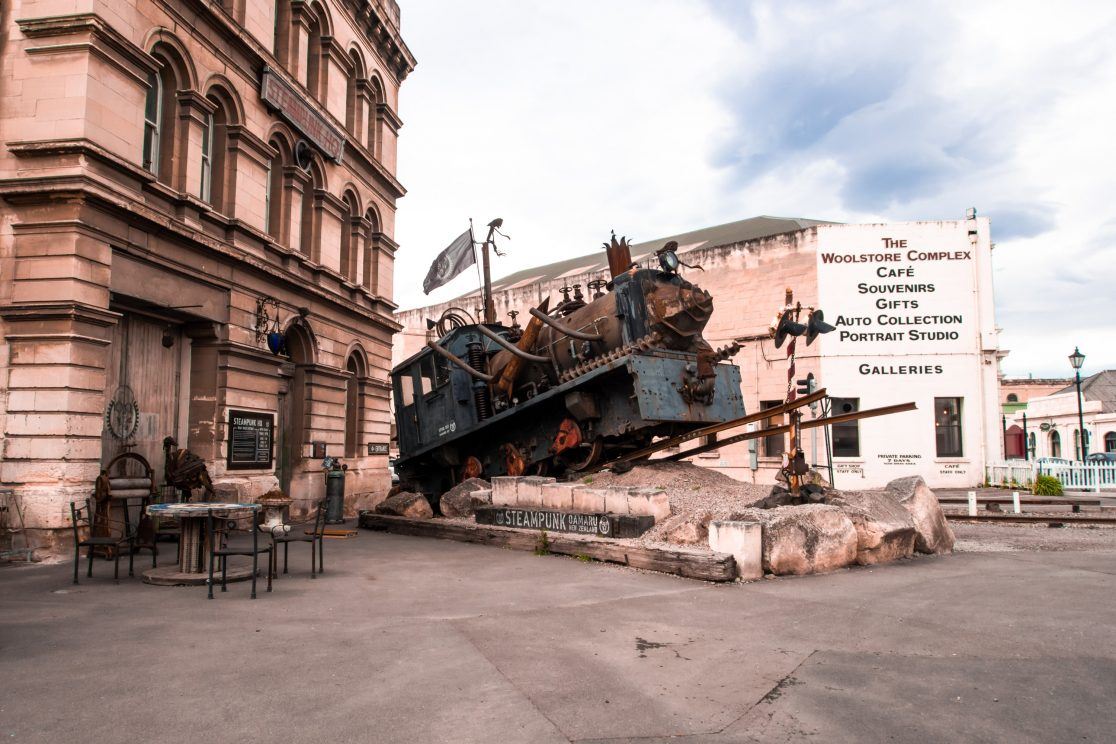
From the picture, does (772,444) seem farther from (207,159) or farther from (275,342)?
(207,159)

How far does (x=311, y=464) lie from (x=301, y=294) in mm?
3584

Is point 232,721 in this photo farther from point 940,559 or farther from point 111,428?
point 111,428

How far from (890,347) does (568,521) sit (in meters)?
17.6

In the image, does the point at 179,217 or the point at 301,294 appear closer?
the point at 179,217

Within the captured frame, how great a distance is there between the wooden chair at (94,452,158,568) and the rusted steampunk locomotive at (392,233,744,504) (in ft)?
16.3

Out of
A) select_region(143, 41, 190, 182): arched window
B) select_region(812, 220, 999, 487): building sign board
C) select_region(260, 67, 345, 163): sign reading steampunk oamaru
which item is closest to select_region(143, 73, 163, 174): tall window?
select_region(143, 41, 190, 182): arched window

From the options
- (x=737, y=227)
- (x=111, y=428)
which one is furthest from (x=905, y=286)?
(x=111, y=428)

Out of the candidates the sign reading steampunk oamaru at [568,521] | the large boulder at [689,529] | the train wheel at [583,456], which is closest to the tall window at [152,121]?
the sign reading steampunk oamaru at [568,521]

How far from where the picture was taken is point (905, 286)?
23.5 metres

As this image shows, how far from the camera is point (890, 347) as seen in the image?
23.6m

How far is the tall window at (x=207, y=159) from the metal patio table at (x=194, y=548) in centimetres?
711

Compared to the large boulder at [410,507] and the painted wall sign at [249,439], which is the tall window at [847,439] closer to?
the large boulder at [410,507]

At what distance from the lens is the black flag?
19703 millimetres

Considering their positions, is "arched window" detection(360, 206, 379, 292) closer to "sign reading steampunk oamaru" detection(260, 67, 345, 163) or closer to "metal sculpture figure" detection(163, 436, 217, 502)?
"sign reading steampunk oamaru" detection(260, 67, 345, 163)
